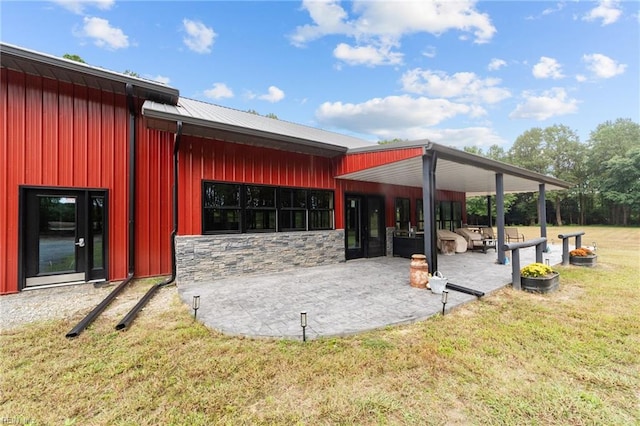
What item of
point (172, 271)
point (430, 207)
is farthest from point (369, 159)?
point (172, 271)

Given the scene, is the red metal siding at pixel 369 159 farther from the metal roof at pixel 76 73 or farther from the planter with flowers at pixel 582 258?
the planter with flowers at pixel 582 258

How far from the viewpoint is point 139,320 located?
144 inches

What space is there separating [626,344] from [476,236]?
303 inches

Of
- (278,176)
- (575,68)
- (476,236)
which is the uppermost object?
(575,68)

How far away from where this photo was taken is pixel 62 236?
5316mm

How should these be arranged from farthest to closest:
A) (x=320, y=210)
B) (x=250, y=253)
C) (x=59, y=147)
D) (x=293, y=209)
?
1. (x=320, y=210)
2. (x=293, y=209)
3. (x=250, y=253)
4. (x=59, y=147)

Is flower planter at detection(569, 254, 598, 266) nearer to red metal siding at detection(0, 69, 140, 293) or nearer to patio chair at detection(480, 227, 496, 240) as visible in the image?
patio chair at detection(480, 227, 496, 240)

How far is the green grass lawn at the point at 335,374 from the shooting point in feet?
6.30

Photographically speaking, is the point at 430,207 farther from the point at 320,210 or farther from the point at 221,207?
the point at 221,207

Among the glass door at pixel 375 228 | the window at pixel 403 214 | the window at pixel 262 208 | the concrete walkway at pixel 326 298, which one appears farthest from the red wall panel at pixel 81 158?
the window at pixel 403 214

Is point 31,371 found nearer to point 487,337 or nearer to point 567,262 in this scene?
point 487,337

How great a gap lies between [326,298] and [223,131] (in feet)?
12.9

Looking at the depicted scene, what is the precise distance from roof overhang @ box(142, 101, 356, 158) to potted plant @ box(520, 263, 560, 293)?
4.87m

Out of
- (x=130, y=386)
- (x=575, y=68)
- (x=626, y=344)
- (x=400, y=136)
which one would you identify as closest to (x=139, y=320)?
(x=130, y=386)
